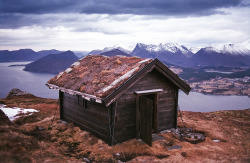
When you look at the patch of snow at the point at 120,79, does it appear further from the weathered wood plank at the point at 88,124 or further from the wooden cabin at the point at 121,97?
the weathered wood plank at the point at 88,124

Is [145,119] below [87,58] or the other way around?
below

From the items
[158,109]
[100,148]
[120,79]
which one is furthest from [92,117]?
[158,109]

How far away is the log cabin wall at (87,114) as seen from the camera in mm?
8633

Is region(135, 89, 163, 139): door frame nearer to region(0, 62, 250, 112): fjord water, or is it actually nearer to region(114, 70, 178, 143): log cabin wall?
region(114, 70, 178, 143): log cabin wall

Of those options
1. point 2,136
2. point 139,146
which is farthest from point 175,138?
point 2,136

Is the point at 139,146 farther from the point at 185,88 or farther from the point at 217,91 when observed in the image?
the point at 217,91

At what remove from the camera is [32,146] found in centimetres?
716

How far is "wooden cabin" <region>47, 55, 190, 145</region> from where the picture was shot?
8242 millimetres

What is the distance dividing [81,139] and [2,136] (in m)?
3.49

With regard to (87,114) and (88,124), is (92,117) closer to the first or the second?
(87,114)

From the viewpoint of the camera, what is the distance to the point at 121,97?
28.0 feet

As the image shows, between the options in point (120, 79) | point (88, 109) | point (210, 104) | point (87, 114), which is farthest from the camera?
point (210, 104)

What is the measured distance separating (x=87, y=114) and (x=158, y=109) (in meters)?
4.02

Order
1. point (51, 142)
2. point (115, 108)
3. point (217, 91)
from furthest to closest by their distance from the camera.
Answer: point (217, 91)
point (51, 142)
point (115, 108)
